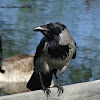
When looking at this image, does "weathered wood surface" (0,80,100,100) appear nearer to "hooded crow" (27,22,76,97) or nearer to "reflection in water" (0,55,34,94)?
"hooded crow" (27,22,76,97)

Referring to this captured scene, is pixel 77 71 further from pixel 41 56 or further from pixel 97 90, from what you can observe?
pixel 97 90

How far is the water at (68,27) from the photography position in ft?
25.0

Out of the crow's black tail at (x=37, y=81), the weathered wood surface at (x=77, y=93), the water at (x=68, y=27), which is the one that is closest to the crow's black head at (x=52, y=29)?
the crow's black tail at (x=37, y=81)

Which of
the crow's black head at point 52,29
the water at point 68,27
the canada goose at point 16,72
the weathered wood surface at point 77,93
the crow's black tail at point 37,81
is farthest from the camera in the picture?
the water at point 68,27

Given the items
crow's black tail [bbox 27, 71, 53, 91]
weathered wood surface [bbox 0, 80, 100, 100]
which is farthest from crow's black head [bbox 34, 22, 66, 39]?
weathered wood surface [bbox 0, 80, 100, 100]

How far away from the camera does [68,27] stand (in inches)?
425

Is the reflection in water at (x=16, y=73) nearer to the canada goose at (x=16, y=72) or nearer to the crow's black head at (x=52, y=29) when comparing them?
the canada goose at (x=16, y=72)

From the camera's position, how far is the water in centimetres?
762

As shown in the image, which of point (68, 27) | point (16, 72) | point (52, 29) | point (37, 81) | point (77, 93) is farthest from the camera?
point (68, 27)

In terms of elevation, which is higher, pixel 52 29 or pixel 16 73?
pixel 52 29

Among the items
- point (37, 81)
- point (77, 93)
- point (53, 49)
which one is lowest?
point (37, 81)

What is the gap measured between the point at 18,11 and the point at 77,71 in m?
6.33

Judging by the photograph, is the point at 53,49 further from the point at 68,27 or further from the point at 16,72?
the point at 68,27

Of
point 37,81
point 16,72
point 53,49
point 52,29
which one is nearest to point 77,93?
point 53,49
